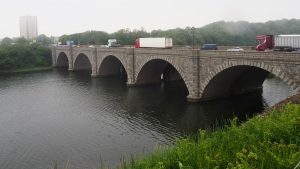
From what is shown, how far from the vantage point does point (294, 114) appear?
14.8 metres

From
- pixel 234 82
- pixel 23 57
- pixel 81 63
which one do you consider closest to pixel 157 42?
pixel 234 82

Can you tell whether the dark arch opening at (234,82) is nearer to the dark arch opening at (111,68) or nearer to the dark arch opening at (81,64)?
the dark arch opening at (111,68)

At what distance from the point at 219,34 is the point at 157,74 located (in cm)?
7203

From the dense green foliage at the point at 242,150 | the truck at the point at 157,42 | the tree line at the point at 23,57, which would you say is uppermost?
the truck at the point at 157,42

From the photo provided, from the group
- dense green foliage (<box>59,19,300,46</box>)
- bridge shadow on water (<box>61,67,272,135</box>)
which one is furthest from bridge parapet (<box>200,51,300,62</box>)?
dense green foliage (<box>59,19,300,46</box>)

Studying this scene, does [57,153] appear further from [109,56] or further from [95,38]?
[95,38]

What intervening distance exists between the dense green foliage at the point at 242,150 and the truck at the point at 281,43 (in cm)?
3306

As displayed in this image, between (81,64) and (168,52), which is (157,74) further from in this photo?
(81,64)

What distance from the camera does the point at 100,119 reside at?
153 feet

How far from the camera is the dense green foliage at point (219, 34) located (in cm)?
13188

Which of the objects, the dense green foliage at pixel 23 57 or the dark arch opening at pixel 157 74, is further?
the dense green foliage at pixel 23 57

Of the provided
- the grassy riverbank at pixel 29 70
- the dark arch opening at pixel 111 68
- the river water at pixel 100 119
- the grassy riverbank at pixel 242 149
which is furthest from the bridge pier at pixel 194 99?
the grassy riverbank at pixel 29 70

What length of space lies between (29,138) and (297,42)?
1443 inches

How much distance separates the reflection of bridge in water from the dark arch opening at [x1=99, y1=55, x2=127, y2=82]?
1849 millimetres
